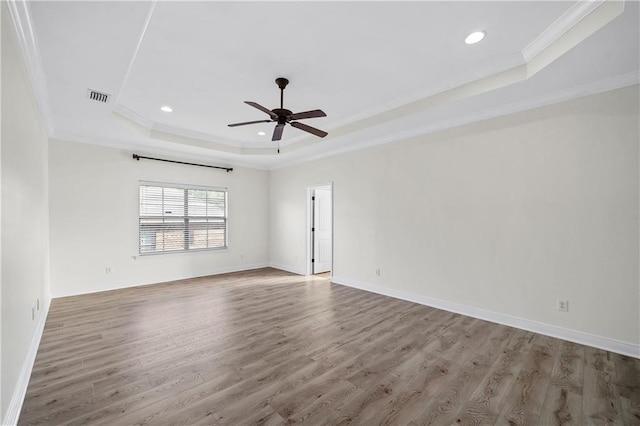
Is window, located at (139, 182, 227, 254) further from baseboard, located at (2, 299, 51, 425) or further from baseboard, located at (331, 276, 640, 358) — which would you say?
baseboard, located at (331, 276, 640, 358)

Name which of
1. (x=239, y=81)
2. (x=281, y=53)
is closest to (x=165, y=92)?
Answer: (x=239, y=81)

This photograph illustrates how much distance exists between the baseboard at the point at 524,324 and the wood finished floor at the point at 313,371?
110mm

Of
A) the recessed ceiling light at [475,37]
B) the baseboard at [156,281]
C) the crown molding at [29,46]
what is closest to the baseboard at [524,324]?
the recessed ceiling light at [475,37]

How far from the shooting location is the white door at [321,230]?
6.44 meters

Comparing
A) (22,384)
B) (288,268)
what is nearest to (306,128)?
(22,384)

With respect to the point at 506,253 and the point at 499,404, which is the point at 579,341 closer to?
the point at 506,253

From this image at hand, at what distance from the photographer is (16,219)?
2068 millimetres

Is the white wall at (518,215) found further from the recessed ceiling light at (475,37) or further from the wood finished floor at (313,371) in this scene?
the recessed ceiling light at (475,37)

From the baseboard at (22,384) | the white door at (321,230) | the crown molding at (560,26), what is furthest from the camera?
the white door at (321,230)

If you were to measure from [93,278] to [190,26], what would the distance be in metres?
4.57

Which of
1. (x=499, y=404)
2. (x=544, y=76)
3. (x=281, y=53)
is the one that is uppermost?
(x=281, y=53)

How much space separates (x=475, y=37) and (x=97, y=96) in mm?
3907

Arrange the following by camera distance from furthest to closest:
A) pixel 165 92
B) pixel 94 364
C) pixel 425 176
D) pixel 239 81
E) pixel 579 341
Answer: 1. pixel 425 176
2. pixel 165 92
3. pixel 239 81
4. pixel 579 341
5. pixel 94 364

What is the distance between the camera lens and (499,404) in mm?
2031
